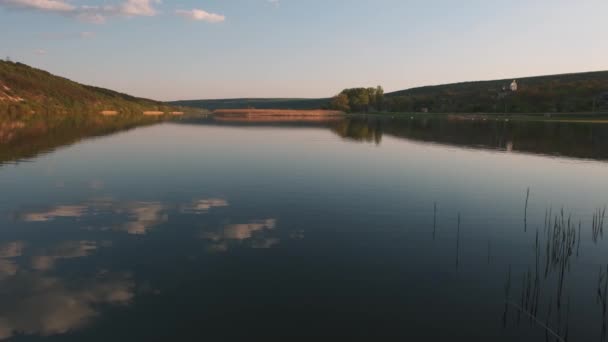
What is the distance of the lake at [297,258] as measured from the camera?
995 cm

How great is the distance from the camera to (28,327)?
952 cm

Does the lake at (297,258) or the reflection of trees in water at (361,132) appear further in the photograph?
the reflection of trees in water at (361,132)

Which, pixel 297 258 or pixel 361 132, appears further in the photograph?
pixel 361 132

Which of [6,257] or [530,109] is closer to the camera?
[6,257]

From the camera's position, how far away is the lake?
995 centimetres

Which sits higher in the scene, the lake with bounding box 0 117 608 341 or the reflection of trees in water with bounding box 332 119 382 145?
the reflection of trees in water with bounding box 332 119 382 145

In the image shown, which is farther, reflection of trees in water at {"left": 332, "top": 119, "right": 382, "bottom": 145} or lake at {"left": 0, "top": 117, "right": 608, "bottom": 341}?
reflection of trees in water at {"left": 332, "top": 119, "right": 382, "bottom": 145}

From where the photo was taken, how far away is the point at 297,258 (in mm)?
14156

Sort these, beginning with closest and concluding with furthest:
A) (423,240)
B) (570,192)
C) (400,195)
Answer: (423,240) → (400,195) → (570,192)

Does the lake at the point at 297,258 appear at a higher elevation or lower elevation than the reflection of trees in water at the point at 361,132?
lower

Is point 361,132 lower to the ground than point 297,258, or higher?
higher

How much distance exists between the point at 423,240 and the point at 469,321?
6441mm

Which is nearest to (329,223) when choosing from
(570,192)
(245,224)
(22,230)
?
(245,224)

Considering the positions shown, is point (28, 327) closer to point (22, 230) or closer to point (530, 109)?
point (22, 230)
